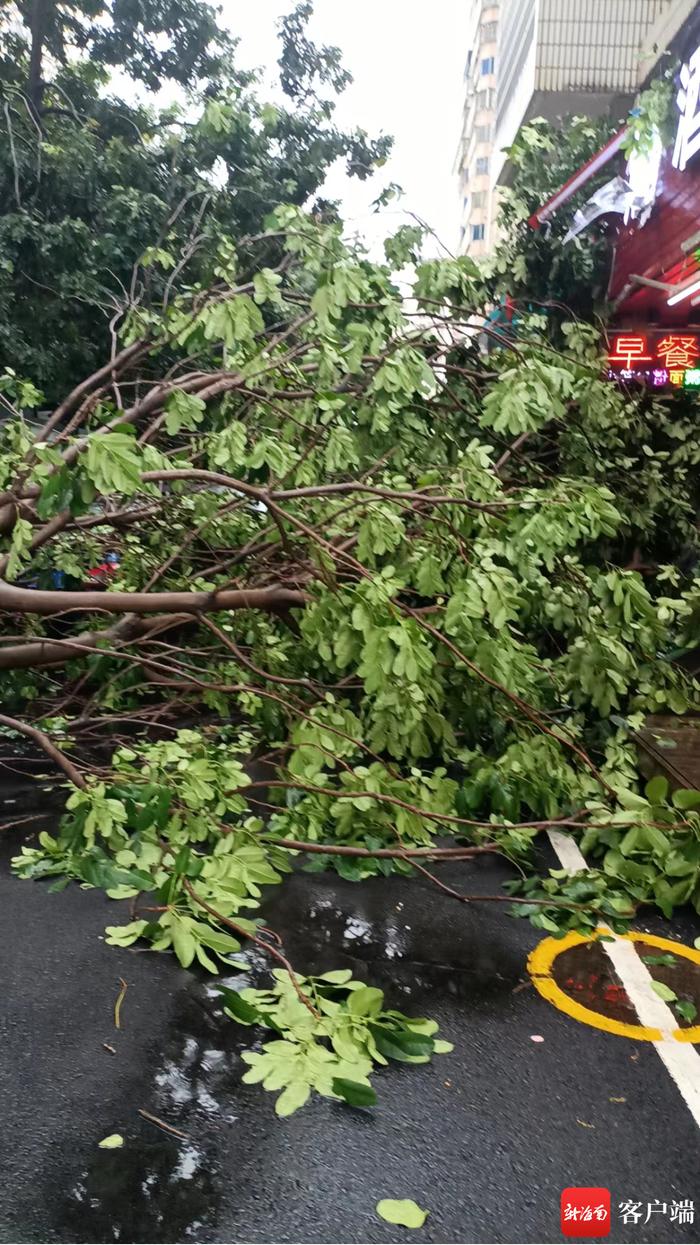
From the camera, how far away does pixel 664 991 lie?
12.0 ft

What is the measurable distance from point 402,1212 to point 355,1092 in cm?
35

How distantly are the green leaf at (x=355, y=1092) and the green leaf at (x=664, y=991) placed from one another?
1.39 metres

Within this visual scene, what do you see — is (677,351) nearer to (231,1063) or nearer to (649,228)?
(649,228)

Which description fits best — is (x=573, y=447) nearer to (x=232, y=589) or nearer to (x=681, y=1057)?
(x=232, y=589)

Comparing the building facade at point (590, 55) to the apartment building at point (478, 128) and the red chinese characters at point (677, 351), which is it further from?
the apartment building at point (478, 128)

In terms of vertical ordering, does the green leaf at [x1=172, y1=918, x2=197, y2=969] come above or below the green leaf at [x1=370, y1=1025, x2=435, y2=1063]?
above

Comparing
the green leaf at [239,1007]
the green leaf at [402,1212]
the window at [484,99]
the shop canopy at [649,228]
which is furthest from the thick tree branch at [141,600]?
the window at [484,99]

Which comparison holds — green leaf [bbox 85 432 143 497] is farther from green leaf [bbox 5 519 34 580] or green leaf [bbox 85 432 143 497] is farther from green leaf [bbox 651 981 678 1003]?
green leaf [bbox 651 981 678 1003]

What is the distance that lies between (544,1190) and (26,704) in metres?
5.68

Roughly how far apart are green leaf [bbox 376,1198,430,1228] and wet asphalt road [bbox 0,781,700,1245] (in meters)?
0.02

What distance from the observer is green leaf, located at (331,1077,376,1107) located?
2721 millimetres

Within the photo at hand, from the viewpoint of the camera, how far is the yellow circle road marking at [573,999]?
3357mm

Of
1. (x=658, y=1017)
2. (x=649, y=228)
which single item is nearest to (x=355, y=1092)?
(x=658, y=1017)

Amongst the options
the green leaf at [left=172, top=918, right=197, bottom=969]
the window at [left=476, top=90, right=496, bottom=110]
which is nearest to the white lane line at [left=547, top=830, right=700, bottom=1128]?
the green leaf at [left=172, top=918, right=197, bottom=969]
